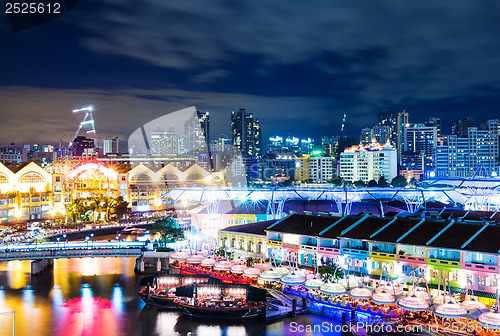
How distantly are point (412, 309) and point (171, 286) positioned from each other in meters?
13.9

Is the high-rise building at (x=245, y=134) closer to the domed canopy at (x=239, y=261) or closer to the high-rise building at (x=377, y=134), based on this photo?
the high-rise building at (x=377, y=134)

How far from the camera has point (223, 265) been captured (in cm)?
3203

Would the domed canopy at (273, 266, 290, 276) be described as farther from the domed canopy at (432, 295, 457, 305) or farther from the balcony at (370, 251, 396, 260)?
the domed canopy at (432, 295, 457, 305)

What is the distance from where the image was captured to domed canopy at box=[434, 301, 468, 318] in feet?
67.0

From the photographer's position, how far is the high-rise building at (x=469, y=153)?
112875 millimetres

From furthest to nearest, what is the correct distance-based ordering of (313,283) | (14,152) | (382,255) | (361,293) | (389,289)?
1. (14,152)
2. (313,283)
3. (382,255)
4. (361,293)
5. (389,289)

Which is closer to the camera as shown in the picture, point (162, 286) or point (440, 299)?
point (440, 299)

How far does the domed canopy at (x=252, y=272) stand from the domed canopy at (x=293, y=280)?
250 cm

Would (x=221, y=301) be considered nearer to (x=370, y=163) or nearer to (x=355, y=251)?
(x=355, y=251)

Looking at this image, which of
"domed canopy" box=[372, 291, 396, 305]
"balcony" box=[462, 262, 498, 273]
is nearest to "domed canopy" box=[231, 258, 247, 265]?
"domed canopy" box=[372, 291, 396, 305]

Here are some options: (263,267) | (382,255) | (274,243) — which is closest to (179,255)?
(274,243)

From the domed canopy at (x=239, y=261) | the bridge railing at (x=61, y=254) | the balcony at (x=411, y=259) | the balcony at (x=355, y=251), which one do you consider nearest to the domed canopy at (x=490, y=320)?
the balcony at (x=411, y=259)

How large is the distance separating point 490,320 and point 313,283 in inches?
360

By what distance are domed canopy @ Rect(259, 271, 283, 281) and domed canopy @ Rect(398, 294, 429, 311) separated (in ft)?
25.7
